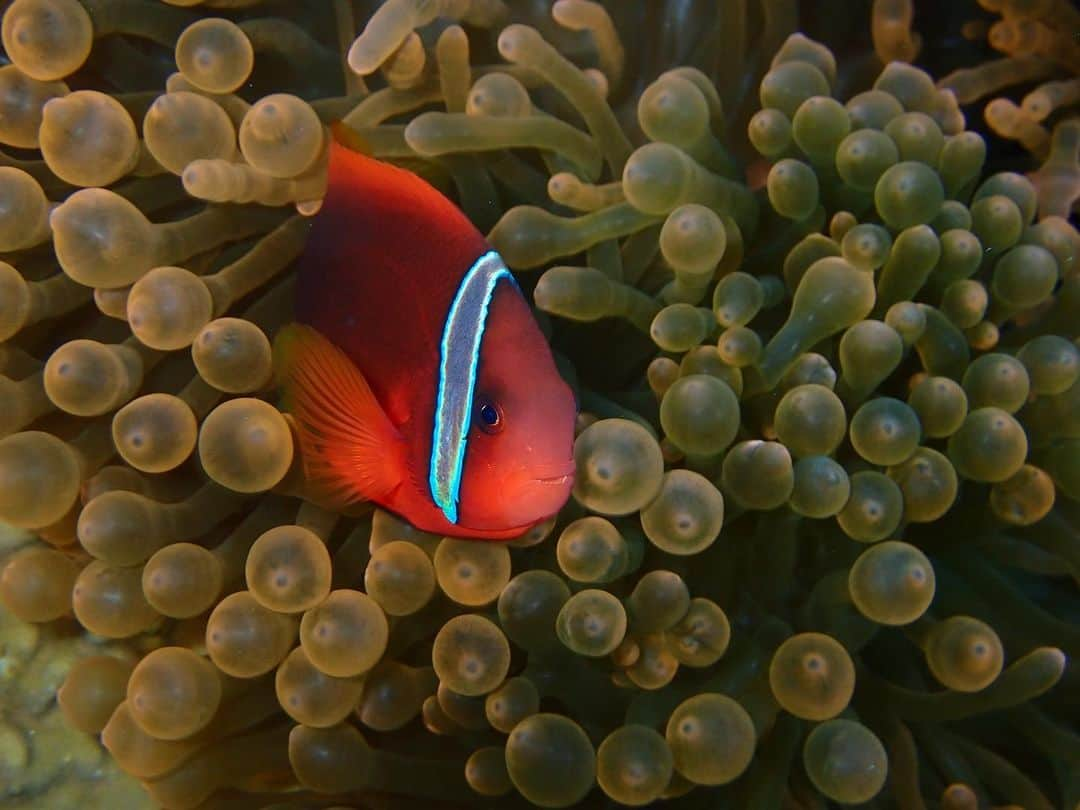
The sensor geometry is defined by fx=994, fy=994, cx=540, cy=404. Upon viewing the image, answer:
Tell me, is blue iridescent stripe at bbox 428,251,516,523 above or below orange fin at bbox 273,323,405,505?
above

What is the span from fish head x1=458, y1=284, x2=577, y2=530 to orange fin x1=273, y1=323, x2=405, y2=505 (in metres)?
0.09

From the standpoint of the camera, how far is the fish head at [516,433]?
711mm

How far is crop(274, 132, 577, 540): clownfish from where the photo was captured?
723 millimetres

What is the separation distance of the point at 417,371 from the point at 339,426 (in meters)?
0.08

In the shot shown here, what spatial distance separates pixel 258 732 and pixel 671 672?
1.36 ft

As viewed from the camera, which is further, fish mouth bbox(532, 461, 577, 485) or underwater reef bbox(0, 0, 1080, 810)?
underwater reef bbox(0, 0, 1080, 810)

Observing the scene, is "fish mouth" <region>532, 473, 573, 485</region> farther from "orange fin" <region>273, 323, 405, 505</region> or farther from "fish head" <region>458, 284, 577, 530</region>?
"orange fin" <region>273, 323, 405, 505</region>

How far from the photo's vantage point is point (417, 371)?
0.81 metres

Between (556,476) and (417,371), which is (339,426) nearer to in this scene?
(417,371)

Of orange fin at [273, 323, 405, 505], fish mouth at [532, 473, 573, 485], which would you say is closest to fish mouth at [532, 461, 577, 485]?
fish mouth at [532, 473, 573, 485]

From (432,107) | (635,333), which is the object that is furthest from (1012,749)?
(432,107)

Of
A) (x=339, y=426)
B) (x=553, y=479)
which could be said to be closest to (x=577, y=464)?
(x=553, y=479)

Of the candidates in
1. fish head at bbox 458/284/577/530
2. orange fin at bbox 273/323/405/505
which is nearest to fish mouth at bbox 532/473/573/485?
fish head at bbox 458/284/577/530

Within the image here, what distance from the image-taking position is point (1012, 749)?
106 centimetres
